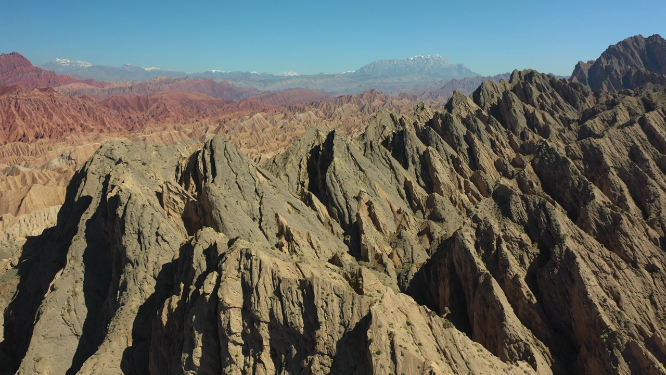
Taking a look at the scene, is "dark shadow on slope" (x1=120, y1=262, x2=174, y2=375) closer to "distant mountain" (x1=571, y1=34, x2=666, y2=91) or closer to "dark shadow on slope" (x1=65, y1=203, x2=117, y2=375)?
"dark shadow on slope" (x1=65, y1=203, x2=117, y2=375)

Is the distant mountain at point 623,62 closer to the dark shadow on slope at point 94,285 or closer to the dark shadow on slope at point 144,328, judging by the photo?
the dark shadow on slope at point 144,328

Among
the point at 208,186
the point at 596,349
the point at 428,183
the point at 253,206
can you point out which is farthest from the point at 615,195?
the point at 208,186

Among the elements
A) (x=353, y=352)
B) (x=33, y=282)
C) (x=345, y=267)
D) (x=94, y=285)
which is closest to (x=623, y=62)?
(x=345, y=267)

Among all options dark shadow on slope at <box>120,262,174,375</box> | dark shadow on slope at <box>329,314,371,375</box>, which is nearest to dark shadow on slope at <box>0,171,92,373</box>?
dark shadow on slope at <box>120,262,174,375</box>

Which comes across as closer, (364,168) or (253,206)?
(253,206)

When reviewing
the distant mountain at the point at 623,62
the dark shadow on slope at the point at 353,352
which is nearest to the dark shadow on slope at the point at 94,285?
the dark shadow on slope at the point at 353,352

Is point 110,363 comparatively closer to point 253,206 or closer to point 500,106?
point 253,206

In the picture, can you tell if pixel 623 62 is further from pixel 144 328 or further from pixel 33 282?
pixel 33 282

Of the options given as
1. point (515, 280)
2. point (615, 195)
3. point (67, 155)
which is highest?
point (615, 195)
